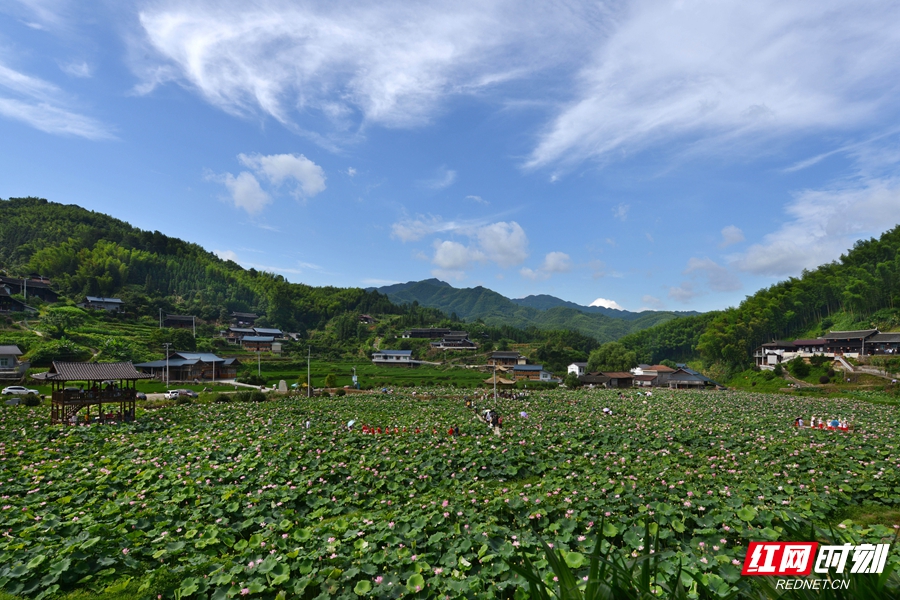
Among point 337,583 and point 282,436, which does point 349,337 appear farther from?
point 337,583

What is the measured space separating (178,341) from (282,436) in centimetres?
5019

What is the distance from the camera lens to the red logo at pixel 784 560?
10.9 ft

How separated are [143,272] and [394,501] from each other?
105m

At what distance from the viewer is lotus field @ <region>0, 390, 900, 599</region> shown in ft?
17.4

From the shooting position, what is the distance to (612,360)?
6569 centimetres

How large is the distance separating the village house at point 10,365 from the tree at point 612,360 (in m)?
64.4

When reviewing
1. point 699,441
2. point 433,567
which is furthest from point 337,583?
point 699,441

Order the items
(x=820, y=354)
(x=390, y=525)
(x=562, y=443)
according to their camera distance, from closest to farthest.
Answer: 1. (x=390, y=525)
2. (x=562, y=443)
3. (x=820, y=354)

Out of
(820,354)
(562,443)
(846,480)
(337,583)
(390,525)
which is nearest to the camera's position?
(337,583)

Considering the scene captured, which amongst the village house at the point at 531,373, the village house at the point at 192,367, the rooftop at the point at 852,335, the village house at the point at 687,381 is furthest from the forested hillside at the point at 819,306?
the village house at the point at 192,367

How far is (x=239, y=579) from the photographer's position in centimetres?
528

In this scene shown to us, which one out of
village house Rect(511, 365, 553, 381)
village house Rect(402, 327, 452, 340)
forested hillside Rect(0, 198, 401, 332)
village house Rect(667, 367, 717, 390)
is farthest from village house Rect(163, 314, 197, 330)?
village house Rect(667, 367, 717, 390)

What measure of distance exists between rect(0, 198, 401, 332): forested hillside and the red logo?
85464 millimetres

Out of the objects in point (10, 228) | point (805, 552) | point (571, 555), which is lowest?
point (571, 555)
